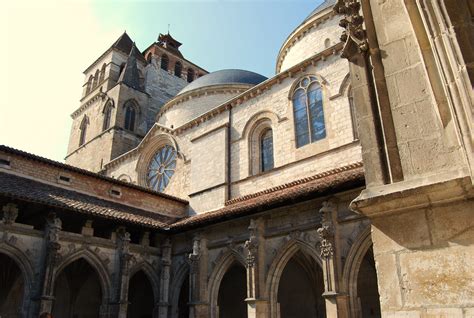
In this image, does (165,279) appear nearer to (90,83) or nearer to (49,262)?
(49,262)

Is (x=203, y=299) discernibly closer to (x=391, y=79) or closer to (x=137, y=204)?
(x=137, y=204)

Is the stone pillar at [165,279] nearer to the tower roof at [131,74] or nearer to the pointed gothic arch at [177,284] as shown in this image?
the pointed gothic arch at [177,284]

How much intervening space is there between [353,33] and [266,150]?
1195cm

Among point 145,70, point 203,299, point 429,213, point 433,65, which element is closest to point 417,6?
point 433,65

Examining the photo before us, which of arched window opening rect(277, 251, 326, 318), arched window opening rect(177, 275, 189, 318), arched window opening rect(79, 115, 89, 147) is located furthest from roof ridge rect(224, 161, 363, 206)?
arched window opening rect(79, 115, 89, 147)

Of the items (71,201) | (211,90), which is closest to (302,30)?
(211,90)

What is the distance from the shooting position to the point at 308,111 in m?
14.3

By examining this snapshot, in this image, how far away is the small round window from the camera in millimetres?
19766

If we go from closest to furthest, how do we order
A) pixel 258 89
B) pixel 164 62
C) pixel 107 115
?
1. pixel 258 89
2. pixel 107 115
3. pixel 164 62

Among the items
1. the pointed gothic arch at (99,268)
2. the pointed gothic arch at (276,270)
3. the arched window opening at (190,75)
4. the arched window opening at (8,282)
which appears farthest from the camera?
the arched window opening at (190,75)

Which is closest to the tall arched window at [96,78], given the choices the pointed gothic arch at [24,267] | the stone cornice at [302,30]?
the stone cornice at [302,30]

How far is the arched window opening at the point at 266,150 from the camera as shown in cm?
1535

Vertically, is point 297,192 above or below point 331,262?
above

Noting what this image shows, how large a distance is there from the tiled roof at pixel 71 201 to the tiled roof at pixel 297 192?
1504 mm
